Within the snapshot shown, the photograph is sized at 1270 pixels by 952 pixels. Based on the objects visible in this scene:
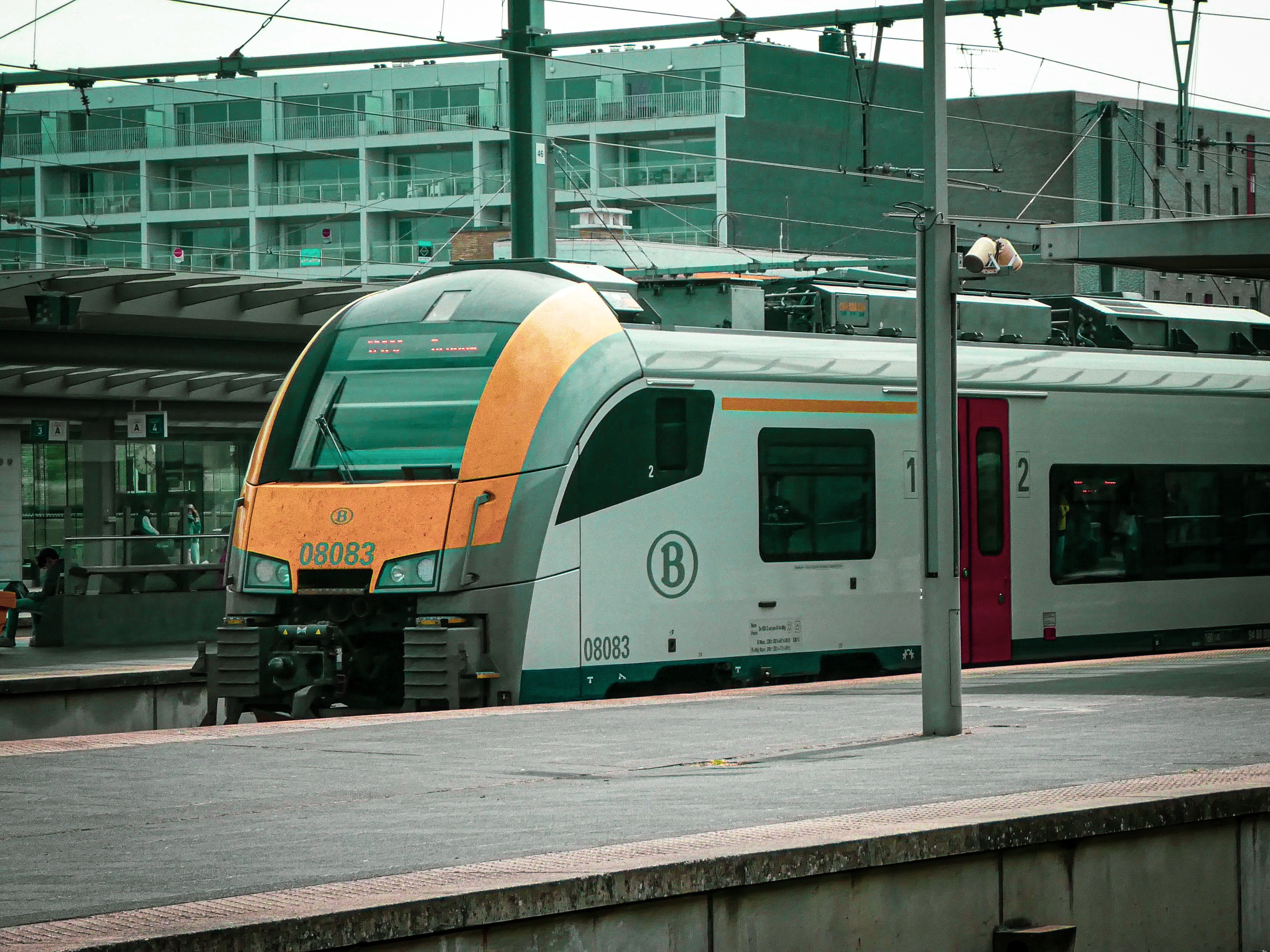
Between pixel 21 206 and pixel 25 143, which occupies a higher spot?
pixel 25 143

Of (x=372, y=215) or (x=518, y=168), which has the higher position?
(x=372, y=215)

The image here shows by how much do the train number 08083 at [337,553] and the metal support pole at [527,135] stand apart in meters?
8.65

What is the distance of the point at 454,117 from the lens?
79812 mm

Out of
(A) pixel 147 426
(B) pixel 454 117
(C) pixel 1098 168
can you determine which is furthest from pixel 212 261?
(A) pixel 147 426

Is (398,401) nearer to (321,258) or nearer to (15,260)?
(15,260)

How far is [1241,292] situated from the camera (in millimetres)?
74312

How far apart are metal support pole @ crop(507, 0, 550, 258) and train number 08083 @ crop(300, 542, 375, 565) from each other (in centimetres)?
865

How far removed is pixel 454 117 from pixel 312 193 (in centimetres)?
724

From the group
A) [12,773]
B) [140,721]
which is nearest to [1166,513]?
[140,721]

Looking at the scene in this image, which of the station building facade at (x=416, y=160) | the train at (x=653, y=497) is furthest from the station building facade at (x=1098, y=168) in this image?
the train at (x=653, y=497)

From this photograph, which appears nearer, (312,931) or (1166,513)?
(312,931)

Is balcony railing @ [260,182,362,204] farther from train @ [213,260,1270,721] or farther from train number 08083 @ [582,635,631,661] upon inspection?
train number 08083 @ [582,635,631,661]

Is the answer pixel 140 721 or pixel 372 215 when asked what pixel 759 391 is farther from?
pixel 372 215

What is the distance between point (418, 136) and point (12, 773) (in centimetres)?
7227
